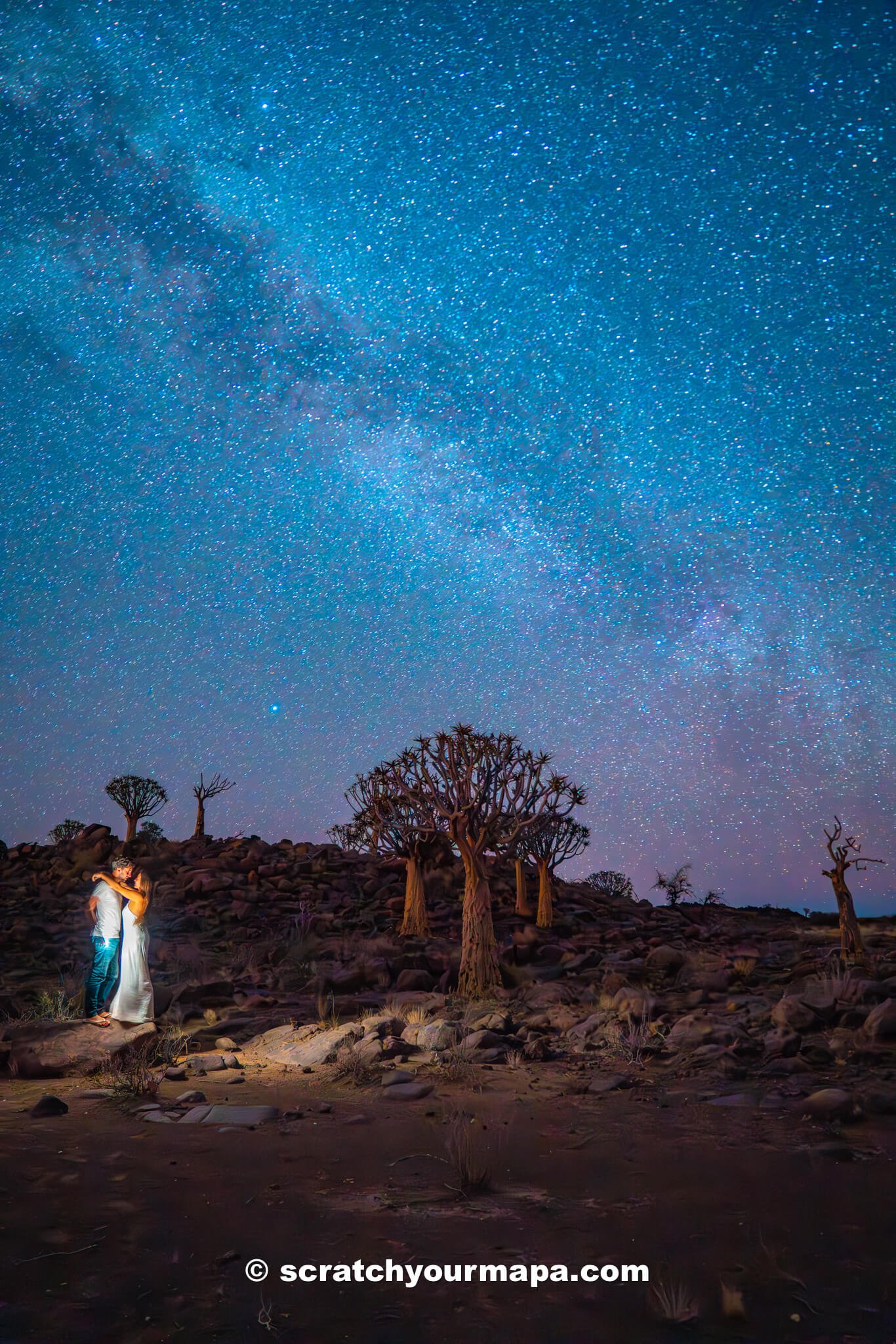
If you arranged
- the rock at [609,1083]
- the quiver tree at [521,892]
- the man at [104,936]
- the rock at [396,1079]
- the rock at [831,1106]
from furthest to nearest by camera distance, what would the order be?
the quiver tree at [521,892], the man at [104,936], the rock at [396,1079], the rock at [609,1083], the rock at [831,1106]

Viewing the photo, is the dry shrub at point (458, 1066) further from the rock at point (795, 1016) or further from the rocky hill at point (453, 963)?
the rock at point (795, 1016)

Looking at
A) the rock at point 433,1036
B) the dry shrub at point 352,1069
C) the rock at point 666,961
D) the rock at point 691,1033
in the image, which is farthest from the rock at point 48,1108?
the rock at point 666,961

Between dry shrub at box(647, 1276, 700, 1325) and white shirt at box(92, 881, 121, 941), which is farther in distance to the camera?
white shirt at box(92, 881, 121, 941)

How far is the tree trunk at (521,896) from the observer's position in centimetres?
2725

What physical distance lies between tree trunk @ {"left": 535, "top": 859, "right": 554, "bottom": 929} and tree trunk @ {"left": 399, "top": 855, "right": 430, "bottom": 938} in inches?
175

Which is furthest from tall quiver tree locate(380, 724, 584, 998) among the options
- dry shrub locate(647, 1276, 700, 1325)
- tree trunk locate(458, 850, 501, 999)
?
dry shrub locate(647, 1276, 700, 1325)

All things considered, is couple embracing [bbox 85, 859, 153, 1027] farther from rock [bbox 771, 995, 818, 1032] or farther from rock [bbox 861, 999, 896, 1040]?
rock [bbox 861, 999, 896, 1040]

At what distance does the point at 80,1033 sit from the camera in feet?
30.6

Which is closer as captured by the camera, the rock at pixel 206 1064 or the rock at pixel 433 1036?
the rock at pixel 206 1064

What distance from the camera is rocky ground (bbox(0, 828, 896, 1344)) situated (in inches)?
151

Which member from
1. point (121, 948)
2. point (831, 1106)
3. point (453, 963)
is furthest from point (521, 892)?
point (831, 1106)

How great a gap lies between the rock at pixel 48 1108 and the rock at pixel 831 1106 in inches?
259

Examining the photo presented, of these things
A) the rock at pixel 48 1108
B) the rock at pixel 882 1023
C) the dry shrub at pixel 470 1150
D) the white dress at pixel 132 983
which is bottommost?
the dry shrub at pixel 470 1150

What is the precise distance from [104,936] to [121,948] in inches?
15.1
